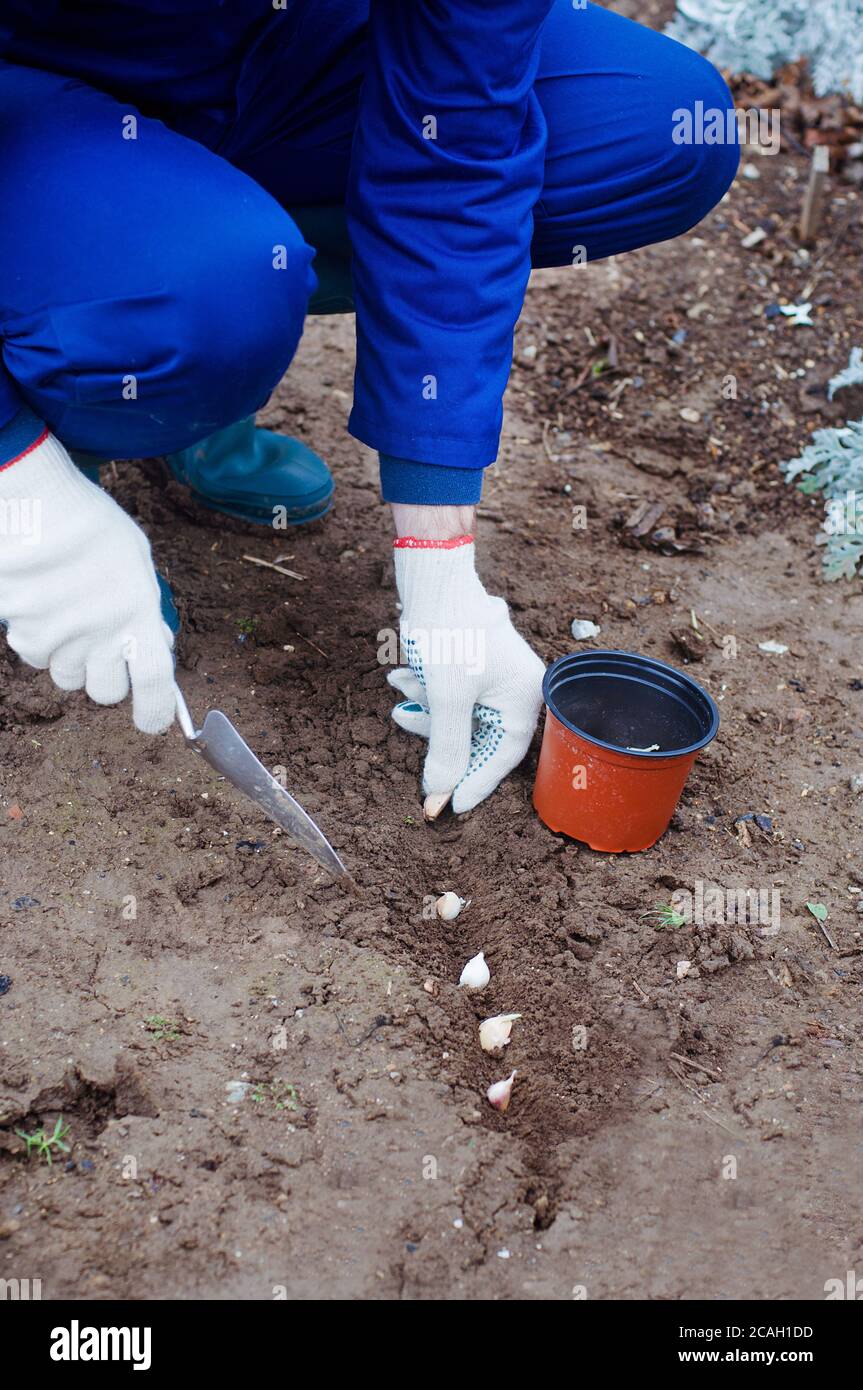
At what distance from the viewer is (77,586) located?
1789 mm

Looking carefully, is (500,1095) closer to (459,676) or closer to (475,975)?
(475,975)

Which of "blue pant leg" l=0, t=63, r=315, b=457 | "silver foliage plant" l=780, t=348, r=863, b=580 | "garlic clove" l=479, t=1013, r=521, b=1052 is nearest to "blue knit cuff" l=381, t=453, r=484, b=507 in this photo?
"blue pant leg" l=0, t=63, r=315, b=457

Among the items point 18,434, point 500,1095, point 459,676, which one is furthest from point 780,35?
point 500,1095

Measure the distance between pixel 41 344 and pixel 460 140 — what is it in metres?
0.74

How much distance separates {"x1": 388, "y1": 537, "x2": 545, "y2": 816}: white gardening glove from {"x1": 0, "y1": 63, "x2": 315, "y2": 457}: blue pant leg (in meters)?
0.48

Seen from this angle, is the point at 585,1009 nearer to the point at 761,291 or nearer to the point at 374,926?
the point at 374,926

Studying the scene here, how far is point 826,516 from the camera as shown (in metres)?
3.12

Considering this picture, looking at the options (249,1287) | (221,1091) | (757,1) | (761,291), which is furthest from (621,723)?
(757,1)

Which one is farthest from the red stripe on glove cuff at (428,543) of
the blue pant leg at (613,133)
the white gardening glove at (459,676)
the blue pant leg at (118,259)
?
the blue pant leg at (613,133)

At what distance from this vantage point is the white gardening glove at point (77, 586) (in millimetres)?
1767

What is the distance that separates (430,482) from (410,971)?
809 mm

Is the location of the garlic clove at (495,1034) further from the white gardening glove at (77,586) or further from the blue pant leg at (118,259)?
the blue pant leg at (118,259)

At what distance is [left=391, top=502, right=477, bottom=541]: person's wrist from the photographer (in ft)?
6.50

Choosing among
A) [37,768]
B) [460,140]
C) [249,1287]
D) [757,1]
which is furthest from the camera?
[757,1]
